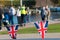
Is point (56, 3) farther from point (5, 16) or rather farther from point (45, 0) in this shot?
point (5, 16)

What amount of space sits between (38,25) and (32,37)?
3451 mm

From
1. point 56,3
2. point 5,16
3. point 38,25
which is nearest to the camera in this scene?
point 38,25

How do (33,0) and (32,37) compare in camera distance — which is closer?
(32,37)

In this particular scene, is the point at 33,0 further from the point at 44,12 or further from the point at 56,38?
the point at 56,38

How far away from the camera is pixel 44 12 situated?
80.0 feet

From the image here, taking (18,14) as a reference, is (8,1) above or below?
below

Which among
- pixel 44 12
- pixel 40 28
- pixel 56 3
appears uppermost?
pixel 40 28

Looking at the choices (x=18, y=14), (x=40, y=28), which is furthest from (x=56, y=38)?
(x=18, y=14)

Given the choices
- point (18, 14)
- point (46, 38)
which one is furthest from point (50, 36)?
point (18, 14)

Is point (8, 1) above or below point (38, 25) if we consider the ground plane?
below

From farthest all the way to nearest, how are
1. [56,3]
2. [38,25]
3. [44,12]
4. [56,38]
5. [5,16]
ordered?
[56,3] < [44,12] < [5,16] < [56,38] < [38,25]

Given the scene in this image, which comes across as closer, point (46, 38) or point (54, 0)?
point (46, 38)

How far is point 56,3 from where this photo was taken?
65938mm

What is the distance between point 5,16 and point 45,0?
4758 centimetres
